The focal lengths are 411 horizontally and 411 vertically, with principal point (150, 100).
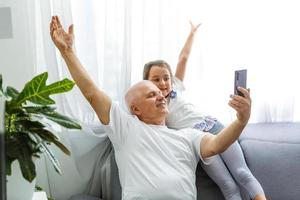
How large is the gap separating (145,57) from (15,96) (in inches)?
37.9

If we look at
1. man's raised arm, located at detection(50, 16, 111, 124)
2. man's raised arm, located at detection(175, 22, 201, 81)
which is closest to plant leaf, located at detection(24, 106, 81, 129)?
man's raised arm, located at detection(50, 16, 111, 124)

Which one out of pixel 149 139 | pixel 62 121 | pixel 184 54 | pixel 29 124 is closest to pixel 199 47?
pixel 184 54

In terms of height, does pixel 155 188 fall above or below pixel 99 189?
above

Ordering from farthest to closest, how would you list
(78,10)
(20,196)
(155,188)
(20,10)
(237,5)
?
1. (237,5)
2. (78,10)
3. (20,10)
4. (155,188)
5. (20,196)

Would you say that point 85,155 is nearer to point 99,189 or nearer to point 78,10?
point 99,189

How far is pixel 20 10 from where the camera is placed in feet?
6.35

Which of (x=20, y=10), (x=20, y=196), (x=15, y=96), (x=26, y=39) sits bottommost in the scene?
(x=20, y=196)

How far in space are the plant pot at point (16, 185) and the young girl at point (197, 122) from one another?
3.11ft

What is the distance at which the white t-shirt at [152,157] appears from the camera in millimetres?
1767

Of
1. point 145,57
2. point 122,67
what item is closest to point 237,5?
point 145,57

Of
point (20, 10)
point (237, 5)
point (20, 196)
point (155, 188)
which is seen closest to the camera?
point (20, 196)

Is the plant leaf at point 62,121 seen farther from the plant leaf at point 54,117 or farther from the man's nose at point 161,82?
the man's nose at point 161,82

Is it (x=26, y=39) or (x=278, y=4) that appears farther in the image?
(x=278, y=4)

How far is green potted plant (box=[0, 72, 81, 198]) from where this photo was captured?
1.20m
